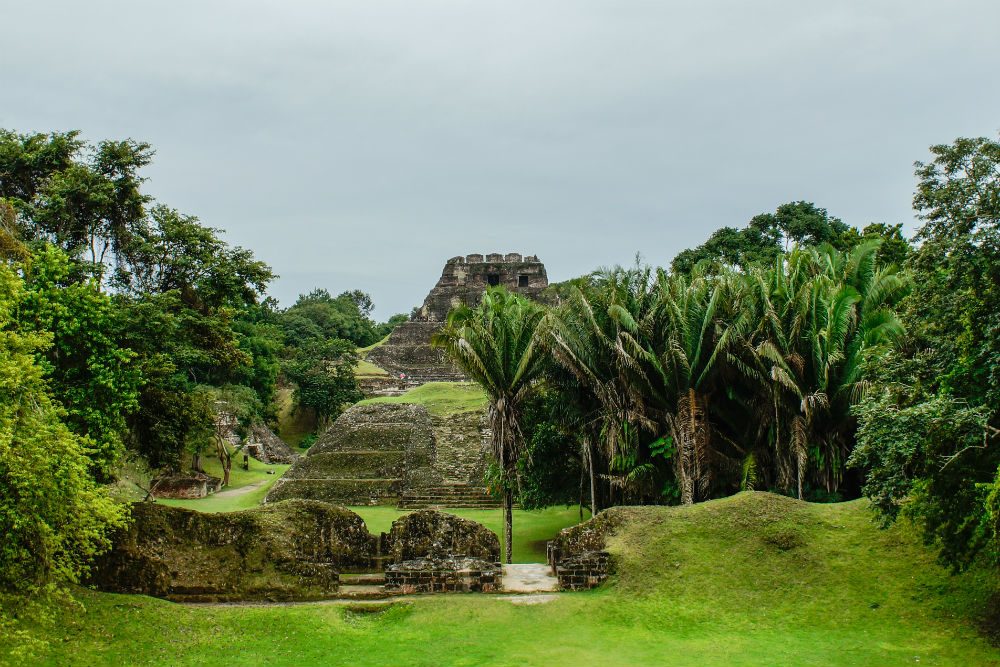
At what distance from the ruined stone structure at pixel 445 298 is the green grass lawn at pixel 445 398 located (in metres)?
7.55

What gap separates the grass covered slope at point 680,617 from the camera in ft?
25.4

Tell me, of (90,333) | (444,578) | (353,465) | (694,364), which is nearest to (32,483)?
(90,333)

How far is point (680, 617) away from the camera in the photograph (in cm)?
896

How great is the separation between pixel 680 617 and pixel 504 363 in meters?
5.27

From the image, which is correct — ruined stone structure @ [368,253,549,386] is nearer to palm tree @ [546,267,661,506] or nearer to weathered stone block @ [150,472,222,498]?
weathered stone block @ [150,472,222,498]

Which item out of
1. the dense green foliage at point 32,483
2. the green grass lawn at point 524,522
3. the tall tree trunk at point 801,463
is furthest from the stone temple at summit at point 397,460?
the dense green foliage at point 32,483

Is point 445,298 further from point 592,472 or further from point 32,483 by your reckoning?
point 32,483

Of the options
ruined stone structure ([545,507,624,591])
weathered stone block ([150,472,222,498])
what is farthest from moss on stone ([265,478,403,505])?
ruined stone structure ([545,507,624,591])

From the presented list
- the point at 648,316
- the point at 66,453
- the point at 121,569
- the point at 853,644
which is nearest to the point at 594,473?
the point at 648,316

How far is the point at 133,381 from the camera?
1012 cm

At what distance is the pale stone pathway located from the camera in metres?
10.2

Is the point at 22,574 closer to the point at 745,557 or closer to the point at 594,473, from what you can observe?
the point at 745,557

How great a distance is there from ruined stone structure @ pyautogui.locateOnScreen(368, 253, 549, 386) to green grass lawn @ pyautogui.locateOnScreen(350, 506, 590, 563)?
61.7 feet

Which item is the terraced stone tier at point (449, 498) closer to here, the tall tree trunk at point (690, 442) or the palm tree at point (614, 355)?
the palm tree at point (614, 355)
